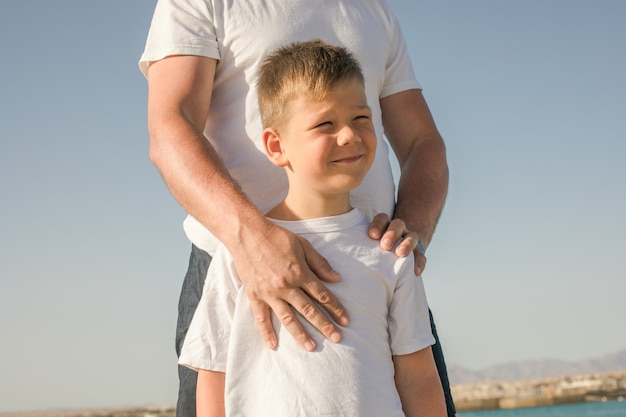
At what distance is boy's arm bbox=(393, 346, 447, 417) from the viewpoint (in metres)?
2.09

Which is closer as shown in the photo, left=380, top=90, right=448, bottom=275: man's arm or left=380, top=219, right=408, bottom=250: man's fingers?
left=380, top=219, right=408, bottom=250: man's fingers

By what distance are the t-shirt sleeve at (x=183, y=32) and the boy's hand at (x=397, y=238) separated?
80 centimetres

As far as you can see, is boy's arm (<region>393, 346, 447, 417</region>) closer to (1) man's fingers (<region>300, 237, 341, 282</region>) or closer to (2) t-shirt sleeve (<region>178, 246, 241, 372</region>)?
(1) man's fingers (<region>300, 237, 341, 282</region>)

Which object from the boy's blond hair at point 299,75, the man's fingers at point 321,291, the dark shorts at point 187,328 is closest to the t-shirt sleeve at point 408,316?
the man's fingers at point 321,291

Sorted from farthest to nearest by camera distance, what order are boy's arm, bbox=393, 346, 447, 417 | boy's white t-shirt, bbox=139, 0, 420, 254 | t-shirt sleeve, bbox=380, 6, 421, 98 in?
t-shirt sleeve, bbox=380, 6, 421, 98, boy's white t-shirt, bbox=139, 0, 420, 254, boy's arm, bbox=393, 346, 447, 417

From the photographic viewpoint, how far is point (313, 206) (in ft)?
7.10

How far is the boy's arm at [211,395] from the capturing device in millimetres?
2088

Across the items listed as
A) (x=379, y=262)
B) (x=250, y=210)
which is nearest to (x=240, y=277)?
(x=250, y=210)

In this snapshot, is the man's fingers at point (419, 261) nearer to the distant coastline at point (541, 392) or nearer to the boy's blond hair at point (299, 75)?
the boy's blond hair at point (299, 75)

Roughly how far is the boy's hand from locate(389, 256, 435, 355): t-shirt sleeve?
3 cm

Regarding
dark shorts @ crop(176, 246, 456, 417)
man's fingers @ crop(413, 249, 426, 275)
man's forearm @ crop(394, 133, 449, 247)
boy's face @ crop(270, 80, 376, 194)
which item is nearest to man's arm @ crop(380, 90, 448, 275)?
man's forearm @ crop(394, 133, 449, 247)

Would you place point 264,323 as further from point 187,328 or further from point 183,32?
point 183,32

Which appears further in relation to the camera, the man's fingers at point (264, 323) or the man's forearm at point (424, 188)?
the man's forearm at point (424, 188)

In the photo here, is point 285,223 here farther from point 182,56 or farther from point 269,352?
point 182,56
